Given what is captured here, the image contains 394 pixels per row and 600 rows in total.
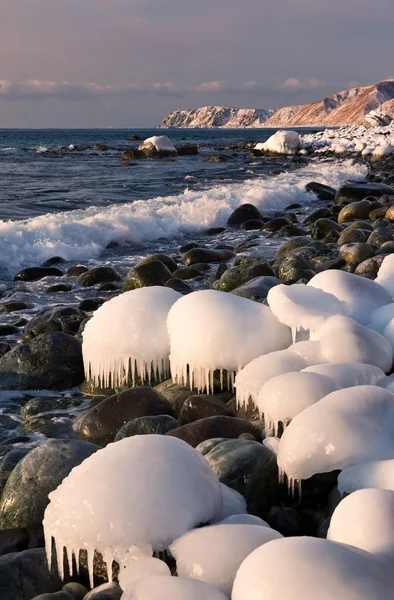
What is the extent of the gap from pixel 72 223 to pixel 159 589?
11342 mm

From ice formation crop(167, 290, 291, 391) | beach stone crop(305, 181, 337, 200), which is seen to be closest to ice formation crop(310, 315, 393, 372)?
ice formation crop(167, 290, 291, 391)

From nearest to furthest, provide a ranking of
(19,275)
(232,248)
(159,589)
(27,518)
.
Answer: (159,589)
(27,518)
(19,275)
(232,248)

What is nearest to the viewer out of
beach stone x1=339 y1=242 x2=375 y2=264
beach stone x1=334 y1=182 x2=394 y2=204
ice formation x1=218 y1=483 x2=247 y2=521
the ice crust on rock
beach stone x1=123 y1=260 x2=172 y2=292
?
the ice crust on rock

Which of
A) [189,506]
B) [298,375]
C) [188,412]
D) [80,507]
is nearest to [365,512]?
[189,506]

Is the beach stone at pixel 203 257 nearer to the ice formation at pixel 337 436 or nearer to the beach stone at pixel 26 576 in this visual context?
the ice formation at pixel 337 436

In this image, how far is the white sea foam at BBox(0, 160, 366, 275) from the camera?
11.8 meters

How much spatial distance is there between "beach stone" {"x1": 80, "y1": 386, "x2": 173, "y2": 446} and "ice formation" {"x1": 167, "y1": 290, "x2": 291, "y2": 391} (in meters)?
0.39

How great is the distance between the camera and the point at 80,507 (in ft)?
8.75

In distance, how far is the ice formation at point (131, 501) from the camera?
8.50ft

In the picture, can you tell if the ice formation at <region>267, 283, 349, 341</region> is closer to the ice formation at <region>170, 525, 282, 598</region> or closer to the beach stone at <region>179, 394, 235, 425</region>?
the beach stone at <region>179, 394, 235, 425</region>

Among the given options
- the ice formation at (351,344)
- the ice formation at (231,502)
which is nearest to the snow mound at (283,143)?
the ice formation at (351,344)

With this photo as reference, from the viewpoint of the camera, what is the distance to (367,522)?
2359 millimetres

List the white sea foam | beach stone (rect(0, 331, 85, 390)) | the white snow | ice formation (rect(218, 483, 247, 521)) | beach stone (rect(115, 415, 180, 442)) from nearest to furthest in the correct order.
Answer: ice formation (rect(218, 483, 247, 521)) < beach stone (rect(115, 415, 180, 442)) < beach stone (rect(0, 331, 85, 390)) < the white sea foam < the white snow

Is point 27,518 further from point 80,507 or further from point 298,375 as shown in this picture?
point 298,375
